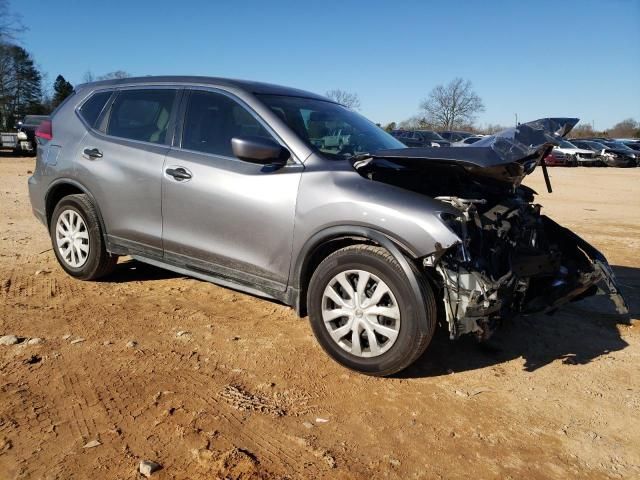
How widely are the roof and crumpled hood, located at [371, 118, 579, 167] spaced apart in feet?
4.09

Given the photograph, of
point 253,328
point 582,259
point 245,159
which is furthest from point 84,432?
point 582,259

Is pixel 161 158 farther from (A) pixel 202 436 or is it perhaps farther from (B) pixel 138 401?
(A) pixel 202 436

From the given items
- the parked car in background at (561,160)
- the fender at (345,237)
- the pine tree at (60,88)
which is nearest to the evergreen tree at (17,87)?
the pine tree at (60,88)

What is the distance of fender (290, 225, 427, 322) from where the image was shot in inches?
122

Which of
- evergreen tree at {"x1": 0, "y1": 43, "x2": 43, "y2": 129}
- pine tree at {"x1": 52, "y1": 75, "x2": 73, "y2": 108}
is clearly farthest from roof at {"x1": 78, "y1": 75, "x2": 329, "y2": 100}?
pine tree at {"x1": 52, "y1": 75, "x2": 73, "y2": 108}

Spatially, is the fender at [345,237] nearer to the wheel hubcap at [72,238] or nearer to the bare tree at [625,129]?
the wheel hubcap at [72,238]

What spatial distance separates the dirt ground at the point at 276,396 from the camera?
98.6 inches

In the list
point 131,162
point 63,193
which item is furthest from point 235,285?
point 63,193

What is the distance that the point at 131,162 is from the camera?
4.37 meters

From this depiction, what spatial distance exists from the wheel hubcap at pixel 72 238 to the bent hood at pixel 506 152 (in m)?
2.90

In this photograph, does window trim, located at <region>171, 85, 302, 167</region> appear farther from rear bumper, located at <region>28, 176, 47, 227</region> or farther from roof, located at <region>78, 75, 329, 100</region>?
rear bumper, located at <region>28, 176, 47, 227</region>

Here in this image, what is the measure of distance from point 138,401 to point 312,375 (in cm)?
105

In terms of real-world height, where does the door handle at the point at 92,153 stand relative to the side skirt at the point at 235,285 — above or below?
above

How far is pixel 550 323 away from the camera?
14.5 ft
